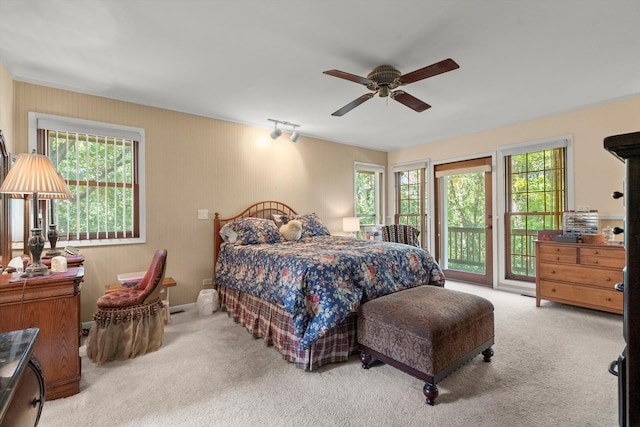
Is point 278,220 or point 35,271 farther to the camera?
point 278,220

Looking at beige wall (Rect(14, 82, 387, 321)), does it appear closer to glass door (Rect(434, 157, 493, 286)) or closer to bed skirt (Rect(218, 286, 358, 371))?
bed skirt (Rect(218, 286, 358, 371))

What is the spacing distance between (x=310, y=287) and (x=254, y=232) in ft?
5.30

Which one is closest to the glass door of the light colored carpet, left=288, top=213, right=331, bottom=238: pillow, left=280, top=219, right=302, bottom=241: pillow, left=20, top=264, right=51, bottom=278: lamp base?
the light colored carpet

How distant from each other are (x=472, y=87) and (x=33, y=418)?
12.7ft

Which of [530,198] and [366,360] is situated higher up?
[530,198]

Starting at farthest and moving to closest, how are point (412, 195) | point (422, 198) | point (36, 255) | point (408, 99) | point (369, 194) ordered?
point (369, 194) < point (412, 195) < point (422, 198) < point (408, 99) < point (36, 255)

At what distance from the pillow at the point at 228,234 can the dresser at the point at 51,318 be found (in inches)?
72.5

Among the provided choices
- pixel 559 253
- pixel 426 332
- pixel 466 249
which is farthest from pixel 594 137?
pixel 426 332

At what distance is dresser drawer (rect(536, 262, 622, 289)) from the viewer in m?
3.17

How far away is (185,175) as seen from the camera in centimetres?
379

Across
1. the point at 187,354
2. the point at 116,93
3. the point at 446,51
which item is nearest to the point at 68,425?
the point at 187,354

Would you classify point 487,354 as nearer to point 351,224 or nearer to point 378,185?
point 351,224

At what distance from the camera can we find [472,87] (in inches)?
124

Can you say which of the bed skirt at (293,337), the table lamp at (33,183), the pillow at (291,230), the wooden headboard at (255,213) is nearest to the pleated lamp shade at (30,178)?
the table lamp at (33,183)
